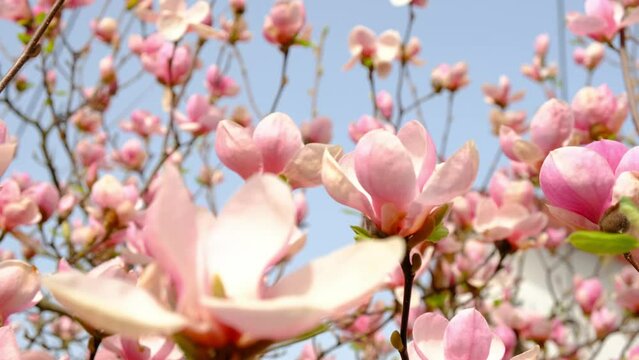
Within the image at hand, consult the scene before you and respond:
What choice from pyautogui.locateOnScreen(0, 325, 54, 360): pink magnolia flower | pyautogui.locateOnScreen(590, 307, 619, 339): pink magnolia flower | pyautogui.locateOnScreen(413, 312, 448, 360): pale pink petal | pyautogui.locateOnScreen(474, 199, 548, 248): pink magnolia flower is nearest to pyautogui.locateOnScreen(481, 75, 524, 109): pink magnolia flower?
pyautogui.locateOnScreen(590, 307, 619, 339): pink magnolia flower

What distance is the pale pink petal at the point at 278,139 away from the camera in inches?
28.1

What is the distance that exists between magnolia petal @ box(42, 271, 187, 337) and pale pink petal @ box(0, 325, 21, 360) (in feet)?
0.84

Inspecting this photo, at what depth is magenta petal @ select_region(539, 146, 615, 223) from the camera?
0.57 metres

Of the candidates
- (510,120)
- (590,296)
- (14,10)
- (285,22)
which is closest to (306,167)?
(285,22)

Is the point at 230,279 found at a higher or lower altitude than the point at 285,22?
higher

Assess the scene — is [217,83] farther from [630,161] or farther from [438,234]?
[630,161]

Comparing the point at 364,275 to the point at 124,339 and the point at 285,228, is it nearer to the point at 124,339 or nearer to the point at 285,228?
the point at 285,228

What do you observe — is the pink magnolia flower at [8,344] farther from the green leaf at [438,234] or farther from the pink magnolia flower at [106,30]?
the pink magnolia flower at [106,30]

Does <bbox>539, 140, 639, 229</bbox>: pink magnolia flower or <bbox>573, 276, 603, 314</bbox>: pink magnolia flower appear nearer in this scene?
<bbox>539, 140, 639, 229</bbox>: pink magnolia flower

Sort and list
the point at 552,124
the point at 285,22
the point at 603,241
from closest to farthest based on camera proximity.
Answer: the point at 603,241 → the point at 552,124 → the point at 285,22

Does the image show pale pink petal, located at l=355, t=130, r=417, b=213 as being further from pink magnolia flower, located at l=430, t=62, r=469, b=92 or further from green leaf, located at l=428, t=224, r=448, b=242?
pink magnolia flower, located at l=430, t=62, r=469, b=92

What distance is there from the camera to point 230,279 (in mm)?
376

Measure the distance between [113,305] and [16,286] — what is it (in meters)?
0.36

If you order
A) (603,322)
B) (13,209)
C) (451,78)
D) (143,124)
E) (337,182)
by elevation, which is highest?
(337,182)
